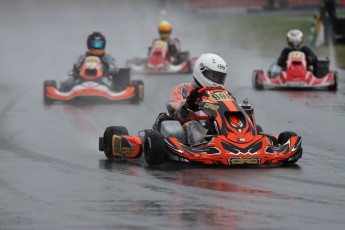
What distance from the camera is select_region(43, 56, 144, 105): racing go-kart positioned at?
70.7 ft

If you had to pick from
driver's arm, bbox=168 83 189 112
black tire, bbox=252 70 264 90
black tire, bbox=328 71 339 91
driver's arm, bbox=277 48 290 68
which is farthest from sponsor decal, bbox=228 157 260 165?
driver's arm, bbox=277 48 290 68

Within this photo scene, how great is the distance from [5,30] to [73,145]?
1644 inches

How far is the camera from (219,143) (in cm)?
1217

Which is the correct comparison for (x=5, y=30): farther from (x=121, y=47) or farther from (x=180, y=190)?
(x=180, y=190)

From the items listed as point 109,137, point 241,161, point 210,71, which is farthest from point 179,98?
point 241,161

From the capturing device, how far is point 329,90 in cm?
2430

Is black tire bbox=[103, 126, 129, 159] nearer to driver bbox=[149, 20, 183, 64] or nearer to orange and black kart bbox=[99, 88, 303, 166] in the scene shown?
orange and black kart bbox=[99, 88, 303, 166]

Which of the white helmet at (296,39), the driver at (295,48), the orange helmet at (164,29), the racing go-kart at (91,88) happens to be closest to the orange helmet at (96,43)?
the racing go-kart at (91,88)

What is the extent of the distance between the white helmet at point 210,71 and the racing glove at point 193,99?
0.86 ft

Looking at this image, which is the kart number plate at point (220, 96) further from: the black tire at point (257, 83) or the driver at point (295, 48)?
the driver at point (295, 48)

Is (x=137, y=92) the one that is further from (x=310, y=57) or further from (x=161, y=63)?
(x=161, y=63)

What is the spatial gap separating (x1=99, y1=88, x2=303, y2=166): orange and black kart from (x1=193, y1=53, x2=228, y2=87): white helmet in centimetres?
27

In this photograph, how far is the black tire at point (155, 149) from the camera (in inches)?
482

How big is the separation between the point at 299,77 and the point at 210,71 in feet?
36.6
